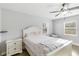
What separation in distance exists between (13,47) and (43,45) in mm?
542

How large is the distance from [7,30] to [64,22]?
1055mm

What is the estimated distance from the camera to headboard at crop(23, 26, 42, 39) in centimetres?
146

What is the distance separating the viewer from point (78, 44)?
1.46 metres

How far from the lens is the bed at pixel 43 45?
55.2 inches

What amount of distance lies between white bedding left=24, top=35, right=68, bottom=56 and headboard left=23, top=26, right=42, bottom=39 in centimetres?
7

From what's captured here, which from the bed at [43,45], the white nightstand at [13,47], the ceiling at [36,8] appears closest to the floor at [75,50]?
the bed at [43,45]

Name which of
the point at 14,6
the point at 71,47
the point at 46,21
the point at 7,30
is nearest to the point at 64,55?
the point at 71,47

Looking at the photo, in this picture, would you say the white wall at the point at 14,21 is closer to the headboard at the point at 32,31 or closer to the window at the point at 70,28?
the headboard at the point at 32,31

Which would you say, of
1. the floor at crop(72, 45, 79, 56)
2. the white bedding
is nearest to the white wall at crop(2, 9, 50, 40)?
the white bedding

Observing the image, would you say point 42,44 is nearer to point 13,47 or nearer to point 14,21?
point 13,47

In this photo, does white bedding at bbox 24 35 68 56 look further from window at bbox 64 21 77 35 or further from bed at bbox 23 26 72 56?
window at bbox 64 21 77 35

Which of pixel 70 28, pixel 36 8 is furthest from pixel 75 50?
pixel 36 8

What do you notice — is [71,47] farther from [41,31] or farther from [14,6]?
[14,6]

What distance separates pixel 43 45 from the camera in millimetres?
1410
